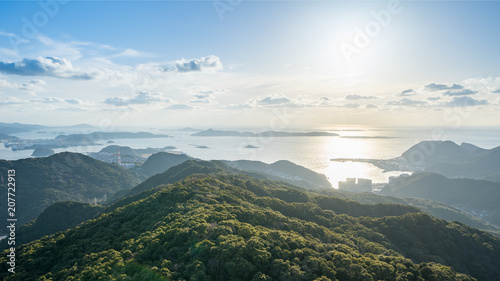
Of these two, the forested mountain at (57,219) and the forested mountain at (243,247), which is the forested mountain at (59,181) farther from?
the forested mountain at (243,247)

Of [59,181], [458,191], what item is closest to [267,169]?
[458,191]

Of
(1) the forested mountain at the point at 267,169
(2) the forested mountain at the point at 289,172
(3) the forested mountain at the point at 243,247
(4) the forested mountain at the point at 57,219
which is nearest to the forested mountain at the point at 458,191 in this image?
(2) the forested mountain at the point at 289,172

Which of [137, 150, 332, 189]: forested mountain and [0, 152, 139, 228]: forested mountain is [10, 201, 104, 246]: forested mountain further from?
[137, 150, 332, 189]: forested mountain

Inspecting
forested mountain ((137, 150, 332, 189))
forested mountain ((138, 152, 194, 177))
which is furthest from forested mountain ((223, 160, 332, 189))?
forested mountain ((138, 152, 194, 177))

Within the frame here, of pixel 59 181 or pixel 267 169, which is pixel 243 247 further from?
pixel 267 169

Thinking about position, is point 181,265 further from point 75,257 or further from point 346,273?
point 75,257

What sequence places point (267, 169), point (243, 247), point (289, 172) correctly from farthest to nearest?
point (267, 169)
point (289, 172)
point (243, 247)

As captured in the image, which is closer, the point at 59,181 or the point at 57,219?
the point at 57,219
